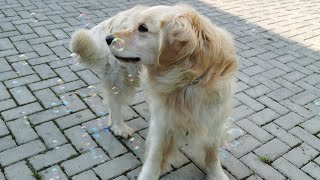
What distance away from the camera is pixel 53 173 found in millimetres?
3305

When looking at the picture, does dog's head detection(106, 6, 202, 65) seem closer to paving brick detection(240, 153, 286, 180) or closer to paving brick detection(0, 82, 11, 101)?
paving brick detection(240, 153, 286, 180)

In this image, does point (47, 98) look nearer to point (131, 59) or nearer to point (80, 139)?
point (80, 139)

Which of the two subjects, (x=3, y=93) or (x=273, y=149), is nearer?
(x=273, y=149)

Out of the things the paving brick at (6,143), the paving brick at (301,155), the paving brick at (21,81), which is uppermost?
the paving brick at (21,81)

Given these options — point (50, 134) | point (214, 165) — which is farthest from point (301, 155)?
point (50, 134)

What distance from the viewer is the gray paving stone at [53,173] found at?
3262 millimetres

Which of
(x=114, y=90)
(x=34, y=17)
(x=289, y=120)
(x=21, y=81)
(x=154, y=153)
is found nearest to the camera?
(x=154, y=153)

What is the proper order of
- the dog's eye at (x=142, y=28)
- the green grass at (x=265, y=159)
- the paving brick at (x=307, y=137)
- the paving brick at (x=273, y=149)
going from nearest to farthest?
the dog's eye at (x=142, y=28) < the green grass at (x=265, y=159) < the paving brick at (x=273, y=149) < the paving brick at (x=307, y=137)

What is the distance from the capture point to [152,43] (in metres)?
2.66

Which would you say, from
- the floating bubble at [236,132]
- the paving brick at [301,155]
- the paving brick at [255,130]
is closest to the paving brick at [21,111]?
the floating bubble at [236,132]

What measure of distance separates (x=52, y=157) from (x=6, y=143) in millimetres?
556

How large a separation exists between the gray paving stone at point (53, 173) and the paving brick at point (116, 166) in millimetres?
314

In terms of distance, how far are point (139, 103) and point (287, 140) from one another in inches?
74.6

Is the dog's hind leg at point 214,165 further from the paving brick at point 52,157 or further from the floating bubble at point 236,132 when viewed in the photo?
the paving brick at point 52,157
